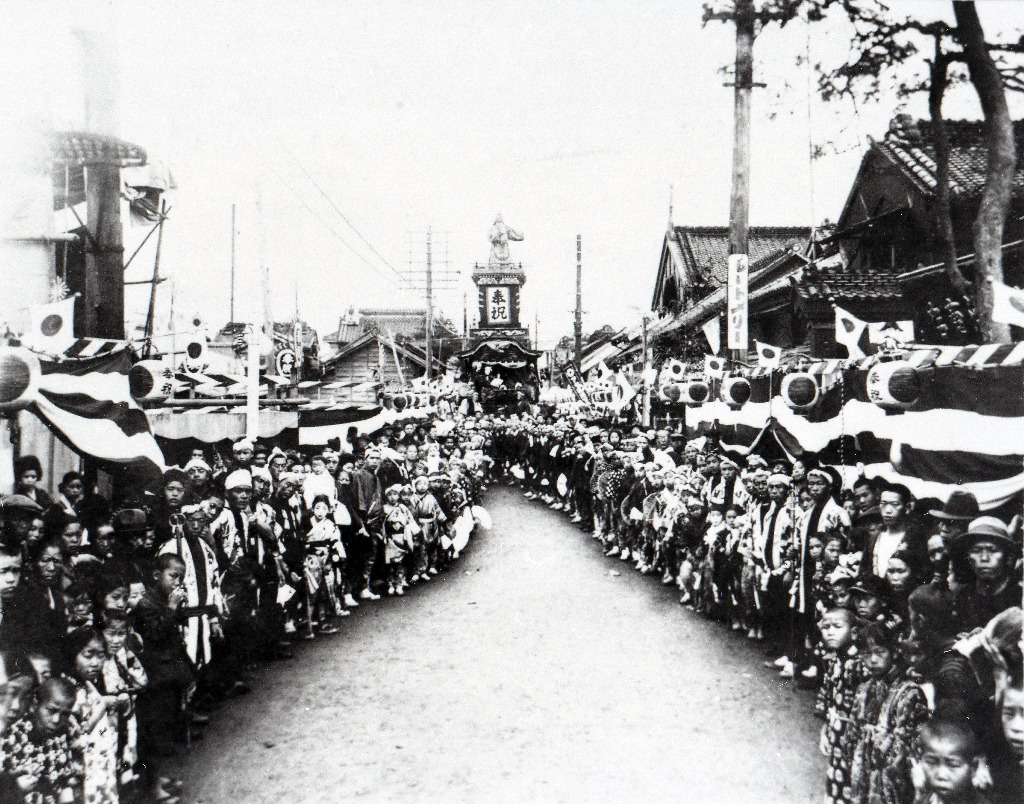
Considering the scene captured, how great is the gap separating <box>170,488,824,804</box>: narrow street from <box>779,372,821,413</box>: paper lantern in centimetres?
245

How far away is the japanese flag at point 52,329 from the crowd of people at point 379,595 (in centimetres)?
97

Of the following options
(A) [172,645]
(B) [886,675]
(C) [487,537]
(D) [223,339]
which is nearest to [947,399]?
(B) [886,675]

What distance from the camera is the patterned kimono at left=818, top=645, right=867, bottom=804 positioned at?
4.43 metres

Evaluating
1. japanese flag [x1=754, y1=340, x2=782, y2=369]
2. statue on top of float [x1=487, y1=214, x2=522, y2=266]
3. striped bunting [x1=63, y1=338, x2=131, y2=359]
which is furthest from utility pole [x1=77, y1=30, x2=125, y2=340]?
statue on top of float [x1=487, y1=214, x2=522, y2=266]

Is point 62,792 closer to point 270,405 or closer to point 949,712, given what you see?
point 949,712

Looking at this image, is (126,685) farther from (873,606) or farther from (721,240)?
(721,240)

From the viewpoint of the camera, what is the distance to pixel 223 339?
34.2 metres

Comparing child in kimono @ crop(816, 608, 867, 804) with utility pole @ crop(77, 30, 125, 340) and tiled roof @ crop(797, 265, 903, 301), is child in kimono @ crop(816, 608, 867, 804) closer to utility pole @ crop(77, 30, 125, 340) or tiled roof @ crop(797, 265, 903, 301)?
utility pole @ crop(77, 30, 125, 340)

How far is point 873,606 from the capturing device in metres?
4.62

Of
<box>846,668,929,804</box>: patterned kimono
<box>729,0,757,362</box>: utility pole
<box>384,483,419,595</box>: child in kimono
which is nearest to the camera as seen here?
<box>846,668,929,804</box>: patterned kimono

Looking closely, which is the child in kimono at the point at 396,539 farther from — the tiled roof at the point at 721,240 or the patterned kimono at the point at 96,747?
the tiled roof at the point at 721,240

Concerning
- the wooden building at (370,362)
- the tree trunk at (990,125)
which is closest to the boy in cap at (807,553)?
the tree trunk at (990,125)

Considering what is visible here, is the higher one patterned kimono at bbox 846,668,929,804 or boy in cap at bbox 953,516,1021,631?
boy in cap at bbox 953,516,1021,631

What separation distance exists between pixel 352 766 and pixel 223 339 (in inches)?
1233
